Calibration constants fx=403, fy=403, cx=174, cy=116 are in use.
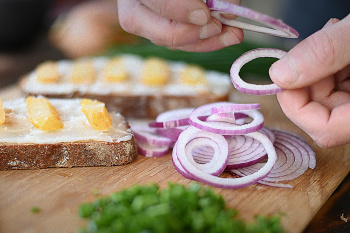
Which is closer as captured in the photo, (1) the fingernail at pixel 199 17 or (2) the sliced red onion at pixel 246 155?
(1) the fingernail at pixel 199 17

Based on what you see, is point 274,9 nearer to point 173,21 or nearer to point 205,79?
point 205,79

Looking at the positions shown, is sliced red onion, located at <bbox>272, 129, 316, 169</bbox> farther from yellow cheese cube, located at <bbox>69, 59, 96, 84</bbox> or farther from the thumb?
yellow cheese cube, located at <bbox>69, 59, 96, 84</bbox>

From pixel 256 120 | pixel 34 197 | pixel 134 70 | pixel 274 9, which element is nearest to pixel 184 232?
pixel 34 197

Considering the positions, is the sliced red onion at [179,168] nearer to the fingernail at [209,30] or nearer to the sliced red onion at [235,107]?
the sliced red onion at [235,107]

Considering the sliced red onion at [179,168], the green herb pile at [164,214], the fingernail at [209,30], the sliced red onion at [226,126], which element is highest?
the fingernail at [209,30]

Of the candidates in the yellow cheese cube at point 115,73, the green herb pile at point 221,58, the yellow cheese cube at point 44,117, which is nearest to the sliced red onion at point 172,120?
the yellow cheese cube at point 44,117
